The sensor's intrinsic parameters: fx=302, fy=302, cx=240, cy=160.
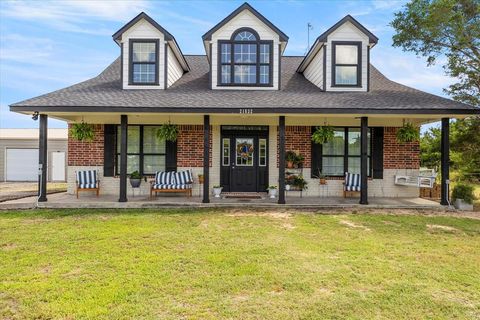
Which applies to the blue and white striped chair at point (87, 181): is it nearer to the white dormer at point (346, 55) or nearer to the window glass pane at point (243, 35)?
the window glass pane at point (243, 35)

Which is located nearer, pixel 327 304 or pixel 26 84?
pixel 327 304

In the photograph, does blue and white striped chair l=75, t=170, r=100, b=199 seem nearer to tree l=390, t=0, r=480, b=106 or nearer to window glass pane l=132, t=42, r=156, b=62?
window glass pane l=132, t=42, r=156, b=62

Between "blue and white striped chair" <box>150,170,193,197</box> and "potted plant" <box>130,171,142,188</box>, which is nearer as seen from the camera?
"blue and white striped chair" <box>150,170,193,197</box>

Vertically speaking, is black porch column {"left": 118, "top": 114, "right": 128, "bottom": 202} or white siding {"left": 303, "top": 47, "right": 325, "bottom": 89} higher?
white siding {"left": 303, "top": 47, "right": 325, "bottom": 89}

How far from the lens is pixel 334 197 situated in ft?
37.5

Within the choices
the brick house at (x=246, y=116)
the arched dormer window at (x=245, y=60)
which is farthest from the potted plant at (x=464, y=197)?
the arched dormer window at (x=245, y=60)

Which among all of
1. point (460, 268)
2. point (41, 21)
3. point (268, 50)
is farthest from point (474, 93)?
point (41, 21)

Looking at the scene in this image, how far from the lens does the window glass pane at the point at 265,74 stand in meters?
11.4

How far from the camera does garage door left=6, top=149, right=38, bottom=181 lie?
19.9 metres

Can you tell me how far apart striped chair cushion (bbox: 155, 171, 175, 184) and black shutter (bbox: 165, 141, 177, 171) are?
47cm

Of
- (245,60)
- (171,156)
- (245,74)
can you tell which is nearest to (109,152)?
(171,156)

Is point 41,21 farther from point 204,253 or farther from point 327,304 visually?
point 327,304

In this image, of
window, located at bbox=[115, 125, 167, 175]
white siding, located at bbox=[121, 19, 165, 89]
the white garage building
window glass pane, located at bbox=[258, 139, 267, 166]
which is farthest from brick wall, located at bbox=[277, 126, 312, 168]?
the white garage building

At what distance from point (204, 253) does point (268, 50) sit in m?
8.55
